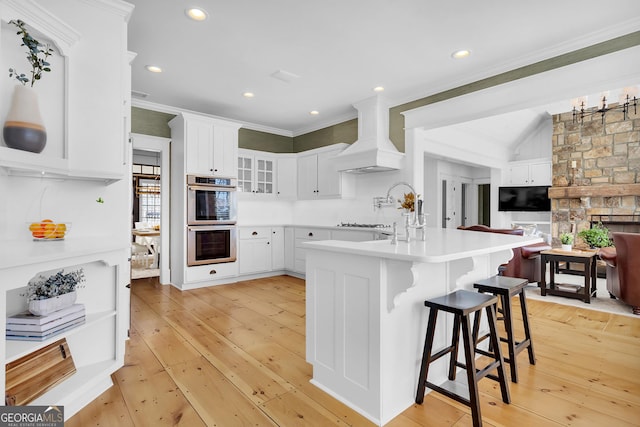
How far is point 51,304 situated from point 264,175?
4301 millimetres

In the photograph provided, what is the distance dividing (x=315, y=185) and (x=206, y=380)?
3859mm

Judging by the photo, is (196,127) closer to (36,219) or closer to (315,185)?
(315,185)

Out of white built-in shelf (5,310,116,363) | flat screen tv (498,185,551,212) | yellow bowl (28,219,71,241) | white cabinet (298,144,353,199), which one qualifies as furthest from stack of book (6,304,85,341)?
flat screen tv (498,185,551,212)

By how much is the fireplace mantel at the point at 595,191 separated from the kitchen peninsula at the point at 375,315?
222 inches

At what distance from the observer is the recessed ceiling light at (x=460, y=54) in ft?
10.6

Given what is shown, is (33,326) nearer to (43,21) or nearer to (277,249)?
(43,21)

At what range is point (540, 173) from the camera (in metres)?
7.54

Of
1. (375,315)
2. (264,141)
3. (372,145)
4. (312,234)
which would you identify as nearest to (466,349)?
(375,315)

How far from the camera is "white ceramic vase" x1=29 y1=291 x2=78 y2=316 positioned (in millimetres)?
1685

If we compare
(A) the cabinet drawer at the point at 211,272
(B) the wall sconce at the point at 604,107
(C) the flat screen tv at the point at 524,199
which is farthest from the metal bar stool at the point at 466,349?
(C) the flat screen tv at the point at 524,199

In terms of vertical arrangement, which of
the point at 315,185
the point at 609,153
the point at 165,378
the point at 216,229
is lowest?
the point at 165,378

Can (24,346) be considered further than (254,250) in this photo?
No

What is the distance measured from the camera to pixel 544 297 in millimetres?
4215

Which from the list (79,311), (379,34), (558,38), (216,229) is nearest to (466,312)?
(79,311)
